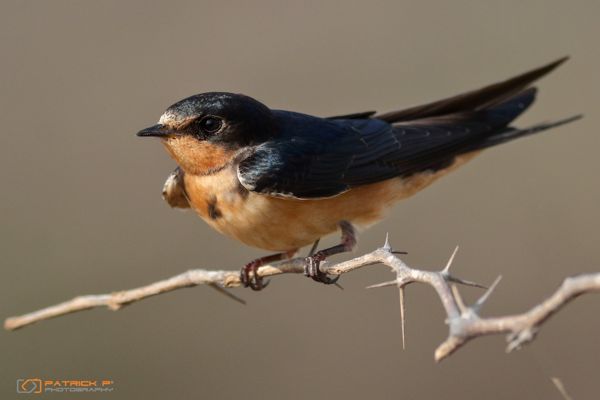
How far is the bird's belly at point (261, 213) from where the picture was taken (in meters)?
3.58

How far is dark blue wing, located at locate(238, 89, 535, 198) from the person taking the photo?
Result: 143 inches

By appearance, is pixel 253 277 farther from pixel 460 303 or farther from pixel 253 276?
pixel 460 303

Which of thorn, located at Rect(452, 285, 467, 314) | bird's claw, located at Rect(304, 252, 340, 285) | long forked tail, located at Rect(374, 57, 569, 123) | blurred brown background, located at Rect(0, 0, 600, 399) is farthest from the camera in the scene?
blurred brown background, located at Rect(0, 0, 600, 399)

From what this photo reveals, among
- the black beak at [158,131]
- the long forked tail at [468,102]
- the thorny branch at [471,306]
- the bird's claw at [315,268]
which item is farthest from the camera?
the long forked tail at [468,102]

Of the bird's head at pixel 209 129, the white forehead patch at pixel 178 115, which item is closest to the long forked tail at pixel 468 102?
the bird's head at pixel 209 129

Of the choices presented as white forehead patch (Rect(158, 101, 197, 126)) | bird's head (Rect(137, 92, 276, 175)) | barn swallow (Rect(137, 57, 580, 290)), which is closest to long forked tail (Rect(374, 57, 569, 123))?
barn swallow (Rect(137, 57, 580, 290))

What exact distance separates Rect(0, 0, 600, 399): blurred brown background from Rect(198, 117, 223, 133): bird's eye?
2017 millimetres

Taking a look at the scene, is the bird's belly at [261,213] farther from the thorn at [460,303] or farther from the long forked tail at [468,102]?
the thorn at [460,303]

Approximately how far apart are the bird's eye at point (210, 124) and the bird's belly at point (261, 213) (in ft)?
0.58

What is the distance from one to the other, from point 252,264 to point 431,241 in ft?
8.01

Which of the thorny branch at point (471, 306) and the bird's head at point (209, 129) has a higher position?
the bird's head at point (209, 129)

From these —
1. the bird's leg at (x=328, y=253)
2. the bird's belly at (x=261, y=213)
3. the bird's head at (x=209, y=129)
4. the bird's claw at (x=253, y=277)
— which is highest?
the bird's head at (x=209, y=129)

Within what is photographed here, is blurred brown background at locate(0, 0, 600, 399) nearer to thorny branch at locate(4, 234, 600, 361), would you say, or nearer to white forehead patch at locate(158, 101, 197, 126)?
white forehead patch at locate(158, 101, 197, 126)

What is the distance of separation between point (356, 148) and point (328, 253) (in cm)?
72
